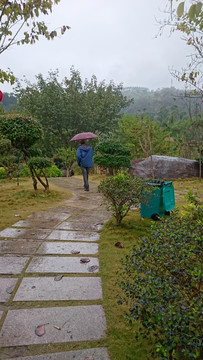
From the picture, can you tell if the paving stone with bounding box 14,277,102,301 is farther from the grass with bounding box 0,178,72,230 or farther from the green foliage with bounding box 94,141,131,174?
the green foliage with bounding box 94,141,131,174

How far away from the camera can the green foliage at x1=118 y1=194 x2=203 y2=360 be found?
1143 mm

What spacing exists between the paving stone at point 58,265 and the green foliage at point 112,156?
24.3 feet

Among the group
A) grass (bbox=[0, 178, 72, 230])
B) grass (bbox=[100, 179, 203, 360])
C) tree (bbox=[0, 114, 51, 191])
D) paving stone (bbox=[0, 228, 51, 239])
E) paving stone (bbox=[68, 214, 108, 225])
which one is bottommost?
grass (bbox=[100, 179, 203, 360])

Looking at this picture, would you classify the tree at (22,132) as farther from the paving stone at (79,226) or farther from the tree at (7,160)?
the tree at (7,160)

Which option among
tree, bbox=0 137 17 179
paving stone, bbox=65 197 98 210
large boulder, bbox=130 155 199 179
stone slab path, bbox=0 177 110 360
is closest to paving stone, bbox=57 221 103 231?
stone slab path, bbox=0 177 110 360

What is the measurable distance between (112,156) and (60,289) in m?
8.17

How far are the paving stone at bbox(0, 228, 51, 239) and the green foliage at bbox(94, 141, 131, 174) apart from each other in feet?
21.6

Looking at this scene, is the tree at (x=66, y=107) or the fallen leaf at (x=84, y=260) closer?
the fallen leaf at (x=84, y=260)

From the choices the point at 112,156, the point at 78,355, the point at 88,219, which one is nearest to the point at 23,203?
the point at 88,219

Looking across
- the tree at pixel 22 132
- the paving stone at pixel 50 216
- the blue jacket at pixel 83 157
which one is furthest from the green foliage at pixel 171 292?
the blue jacket at pixel 83 157

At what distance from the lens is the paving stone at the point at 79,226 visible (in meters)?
3.99

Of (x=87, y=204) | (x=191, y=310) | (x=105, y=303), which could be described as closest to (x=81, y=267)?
(x=105, y=303)

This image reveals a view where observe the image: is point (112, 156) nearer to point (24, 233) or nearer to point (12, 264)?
point (24, 233)

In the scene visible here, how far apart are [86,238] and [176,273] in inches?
86.1
